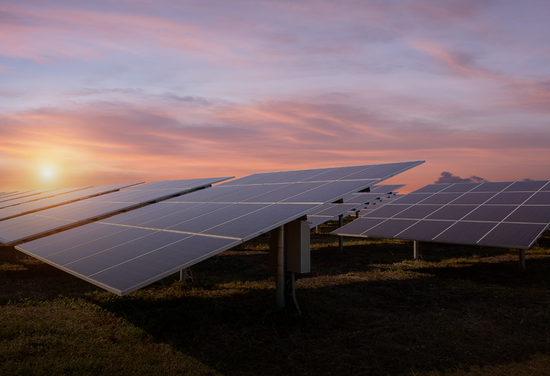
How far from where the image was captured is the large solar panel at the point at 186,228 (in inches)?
338

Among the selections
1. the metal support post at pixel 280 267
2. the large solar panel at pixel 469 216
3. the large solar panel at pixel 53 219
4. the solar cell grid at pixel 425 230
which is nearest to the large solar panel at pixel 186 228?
the metal support post at pixel 280 267

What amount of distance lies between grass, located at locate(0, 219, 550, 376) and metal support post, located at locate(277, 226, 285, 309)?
32 centimetres

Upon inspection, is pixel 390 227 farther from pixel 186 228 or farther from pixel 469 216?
pixel 186 228

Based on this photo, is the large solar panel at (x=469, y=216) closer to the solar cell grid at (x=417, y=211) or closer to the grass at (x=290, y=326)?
the solar cell grid at (x=417, y=211)

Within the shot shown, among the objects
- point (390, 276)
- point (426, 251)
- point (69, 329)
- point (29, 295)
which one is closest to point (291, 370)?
point (69, 329)

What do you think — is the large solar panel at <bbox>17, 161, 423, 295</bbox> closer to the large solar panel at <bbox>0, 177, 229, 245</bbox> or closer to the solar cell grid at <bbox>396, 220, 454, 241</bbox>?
the large solar panel at <bbox>0, 177, 229, 245</bbox>

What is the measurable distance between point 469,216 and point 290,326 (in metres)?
12.9

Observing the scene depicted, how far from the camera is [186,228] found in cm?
1106

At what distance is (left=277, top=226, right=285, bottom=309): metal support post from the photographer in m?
11.0

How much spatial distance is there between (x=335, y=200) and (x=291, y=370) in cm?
432

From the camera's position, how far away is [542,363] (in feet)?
26.8

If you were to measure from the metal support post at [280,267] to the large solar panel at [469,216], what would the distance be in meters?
8.68

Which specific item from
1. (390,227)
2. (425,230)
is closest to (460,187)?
(390,227)

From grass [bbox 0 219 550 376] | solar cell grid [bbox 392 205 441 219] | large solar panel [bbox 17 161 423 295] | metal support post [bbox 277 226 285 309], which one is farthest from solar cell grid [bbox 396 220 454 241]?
metal support post [bbox 277 226 285 309]
